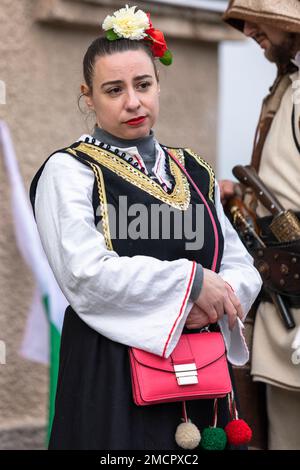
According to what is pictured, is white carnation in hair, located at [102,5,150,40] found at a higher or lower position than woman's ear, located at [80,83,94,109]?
higher

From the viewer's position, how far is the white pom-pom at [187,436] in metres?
2.57

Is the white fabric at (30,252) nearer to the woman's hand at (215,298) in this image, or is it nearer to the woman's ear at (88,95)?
the woman's ear at (88,95)

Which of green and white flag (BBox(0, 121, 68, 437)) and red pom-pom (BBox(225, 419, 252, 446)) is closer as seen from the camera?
red pom-pom (BBox(225, 419, 252, 446))

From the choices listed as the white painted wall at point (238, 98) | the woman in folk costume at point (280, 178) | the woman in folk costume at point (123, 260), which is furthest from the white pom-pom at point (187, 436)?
the white painted wall at point (238, 98)

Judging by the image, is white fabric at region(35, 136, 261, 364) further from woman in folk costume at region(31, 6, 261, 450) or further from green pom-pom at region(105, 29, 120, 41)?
green pom-pom at region(105, 29, 120, 41)

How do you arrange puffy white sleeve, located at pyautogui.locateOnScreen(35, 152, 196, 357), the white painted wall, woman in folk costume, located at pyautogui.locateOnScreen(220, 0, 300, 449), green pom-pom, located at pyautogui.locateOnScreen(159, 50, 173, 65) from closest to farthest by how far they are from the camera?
1. puffy white sleeve, located at pyautogui.locateOnScreen(35, 152, 196, 357)
2. green pom-pom, located at pyautogui.locateOnScreen(159, 50, 173, 65)
3. woman in folk costume, located at pyautogui.locateOnScreen(220, 0, 300, 449)
4. the white painted wall

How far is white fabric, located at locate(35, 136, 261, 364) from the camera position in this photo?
2496 millimetres

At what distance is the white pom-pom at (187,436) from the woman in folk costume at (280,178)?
81 centimetres

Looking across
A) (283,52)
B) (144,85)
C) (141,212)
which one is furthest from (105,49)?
(283,52)

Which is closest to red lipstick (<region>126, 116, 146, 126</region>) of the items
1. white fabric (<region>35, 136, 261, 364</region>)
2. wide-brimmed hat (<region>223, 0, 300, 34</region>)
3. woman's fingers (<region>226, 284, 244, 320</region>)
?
white fabric (<region>35, 136, 261, 364</region>)

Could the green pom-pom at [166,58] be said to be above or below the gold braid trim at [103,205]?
above

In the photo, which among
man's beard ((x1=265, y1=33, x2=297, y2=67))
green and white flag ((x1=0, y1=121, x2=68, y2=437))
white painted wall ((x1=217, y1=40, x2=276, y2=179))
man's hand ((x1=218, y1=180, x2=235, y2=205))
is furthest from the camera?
white painted wall ((x1=217, y1=40, x2=276, y2=179))

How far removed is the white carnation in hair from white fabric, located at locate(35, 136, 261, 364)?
0.43 metres

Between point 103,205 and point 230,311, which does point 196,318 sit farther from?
point 103,205
